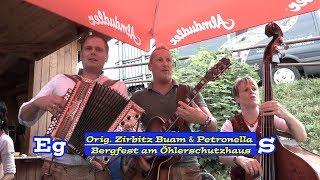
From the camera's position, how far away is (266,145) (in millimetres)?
2262

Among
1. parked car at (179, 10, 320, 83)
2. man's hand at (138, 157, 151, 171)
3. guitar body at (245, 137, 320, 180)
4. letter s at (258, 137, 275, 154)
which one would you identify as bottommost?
man's hand at (138, 157, 151, 171)

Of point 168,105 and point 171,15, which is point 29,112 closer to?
point 168,105

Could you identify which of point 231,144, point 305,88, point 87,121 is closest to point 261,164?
point 231,144

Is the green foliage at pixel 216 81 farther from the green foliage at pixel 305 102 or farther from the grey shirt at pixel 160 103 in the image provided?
the grey shirt at pixel 160 103

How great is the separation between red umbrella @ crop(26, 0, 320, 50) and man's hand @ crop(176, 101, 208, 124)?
533 millimetres

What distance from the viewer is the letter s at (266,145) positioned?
7.29 ft

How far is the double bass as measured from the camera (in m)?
2.01

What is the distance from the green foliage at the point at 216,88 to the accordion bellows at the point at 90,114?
3.17 metres

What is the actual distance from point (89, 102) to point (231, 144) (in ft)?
3.06

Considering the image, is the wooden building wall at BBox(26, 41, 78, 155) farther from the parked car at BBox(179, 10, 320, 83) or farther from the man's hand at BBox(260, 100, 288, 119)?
the man's hand at BBox(260, 100, 288, 119)

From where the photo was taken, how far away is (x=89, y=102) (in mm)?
2246

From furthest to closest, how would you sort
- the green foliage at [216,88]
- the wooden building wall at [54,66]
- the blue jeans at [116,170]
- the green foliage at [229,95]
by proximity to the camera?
the green foliage at [229,95], the green foliage at [216,88], the wooden building wall at [54,66], the blue jeans at [116,170]

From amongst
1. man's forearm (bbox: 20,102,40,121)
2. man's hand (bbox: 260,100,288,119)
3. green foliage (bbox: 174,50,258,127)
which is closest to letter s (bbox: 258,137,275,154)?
man's hand (bbox: 260,100,288,119)

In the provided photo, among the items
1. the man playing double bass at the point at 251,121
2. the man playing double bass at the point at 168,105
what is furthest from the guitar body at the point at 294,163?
the man playing double bass at the point at 168,105
